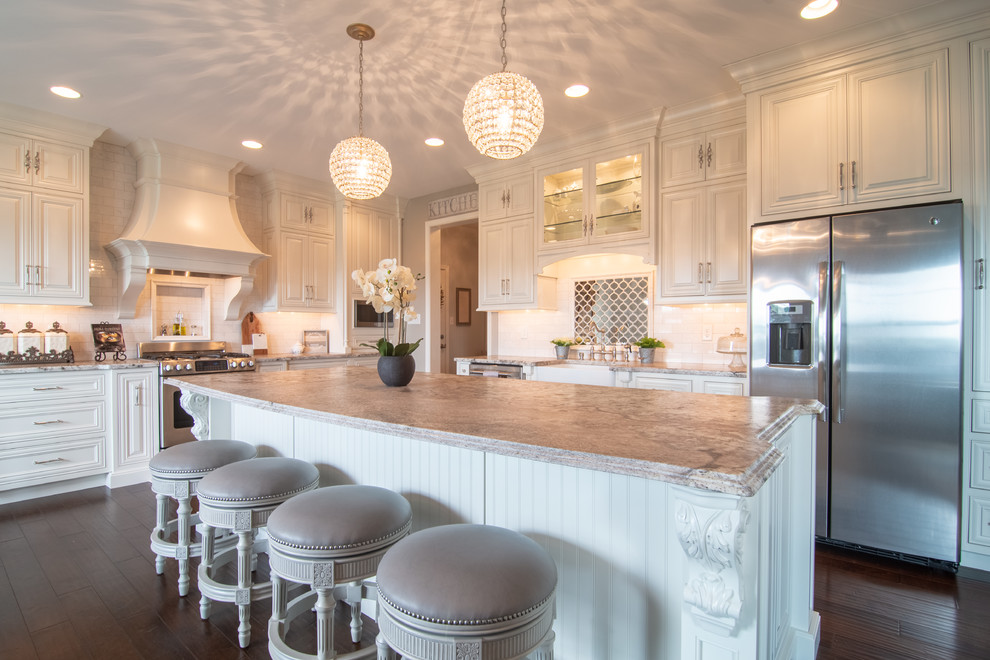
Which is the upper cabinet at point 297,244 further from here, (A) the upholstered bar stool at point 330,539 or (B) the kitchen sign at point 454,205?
(A) the upholstered bar stool at point 330,539

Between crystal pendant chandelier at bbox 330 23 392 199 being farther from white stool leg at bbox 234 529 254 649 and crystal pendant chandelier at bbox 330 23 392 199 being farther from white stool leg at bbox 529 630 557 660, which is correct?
white stool leg at bbox 529 630 557 660

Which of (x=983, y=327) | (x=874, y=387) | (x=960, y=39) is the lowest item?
(x=874, y=387)

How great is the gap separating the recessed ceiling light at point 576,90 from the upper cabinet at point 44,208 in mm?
3734

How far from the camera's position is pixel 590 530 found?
1.37 metres

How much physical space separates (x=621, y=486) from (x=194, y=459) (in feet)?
5.76

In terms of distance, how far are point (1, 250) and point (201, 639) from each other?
3.45m

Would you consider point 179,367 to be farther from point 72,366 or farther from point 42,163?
point 42,163

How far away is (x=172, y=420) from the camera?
155 inches

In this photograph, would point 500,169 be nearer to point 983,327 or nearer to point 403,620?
point 983,327

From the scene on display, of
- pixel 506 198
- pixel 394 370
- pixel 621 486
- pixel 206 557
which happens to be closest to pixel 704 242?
pixel 506 198

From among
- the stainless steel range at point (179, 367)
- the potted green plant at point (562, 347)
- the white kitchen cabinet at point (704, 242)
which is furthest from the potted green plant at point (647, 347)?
the stainless steel range at point (179, 367)

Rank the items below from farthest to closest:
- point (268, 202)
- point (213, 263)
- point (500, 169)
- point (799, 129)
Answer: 1. point (268, 202)
2. point (500, 169)
3. point (213, 263)
4. point (799, 129)

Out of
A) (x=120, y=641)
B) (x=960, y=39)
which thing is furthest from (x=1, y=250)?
(x=960, y=39)

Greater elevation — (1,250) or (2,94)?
(2,94)
